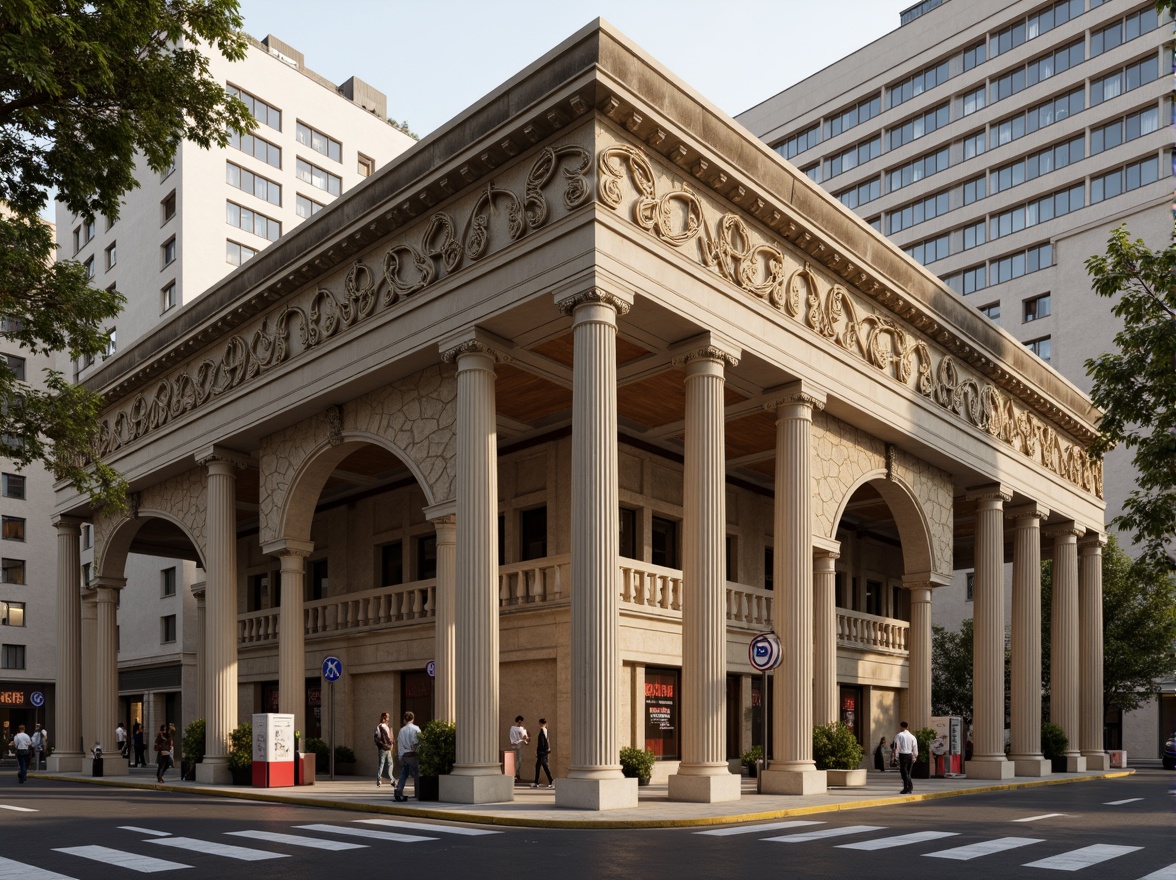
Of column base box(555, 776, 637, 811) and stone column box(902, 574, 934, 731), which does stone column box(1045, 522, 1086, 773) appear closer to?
stone column box(902, 574, 934, 731)

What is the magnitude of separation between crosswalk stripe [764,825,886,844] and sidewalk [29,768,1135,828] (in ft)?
6.50

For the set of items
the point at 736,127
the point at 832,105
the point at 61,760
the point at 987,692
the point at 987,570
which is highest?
the point at 832,105

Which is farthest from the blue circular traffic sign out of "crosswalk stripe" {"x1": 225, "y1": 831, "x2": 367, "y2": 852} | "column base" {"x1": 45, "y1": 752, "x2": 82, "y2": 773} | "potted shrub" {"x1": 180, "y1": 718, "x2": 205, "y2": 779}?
"column base" {"x1": 45, "y1": 752, "x2": 82, "y2": 773}

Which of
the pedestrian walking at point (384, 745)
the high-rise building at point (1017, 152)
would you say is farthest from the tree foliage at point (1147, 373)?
→ the high-rise building at point (1017, 152)

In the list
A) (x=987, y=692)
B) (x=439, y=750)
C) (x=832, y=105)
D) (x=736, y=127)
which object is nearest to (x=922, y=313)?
(x=736, y=127)

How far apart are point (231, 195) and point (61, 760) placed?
94.4 ft

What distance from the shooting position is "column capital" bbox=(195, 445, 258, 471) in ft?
105

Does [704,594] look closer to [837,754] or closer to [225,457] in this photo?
[837,754]

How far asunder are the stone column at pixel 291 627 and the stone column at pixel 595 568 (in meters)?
11.6

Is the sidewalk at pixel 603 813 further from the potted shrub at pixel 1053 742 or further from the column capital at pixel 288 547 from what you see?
the potted shrub at pixel 1053 742

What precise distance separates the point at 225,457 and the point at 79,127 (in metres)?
15.5

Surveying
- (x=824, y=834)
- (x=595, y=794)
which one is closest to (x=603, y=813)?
(x=595, y=794)

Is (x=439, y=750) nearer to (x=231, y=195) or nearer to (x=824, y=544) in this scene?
(x=824, y=544)

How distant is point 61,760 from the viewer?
129ft
